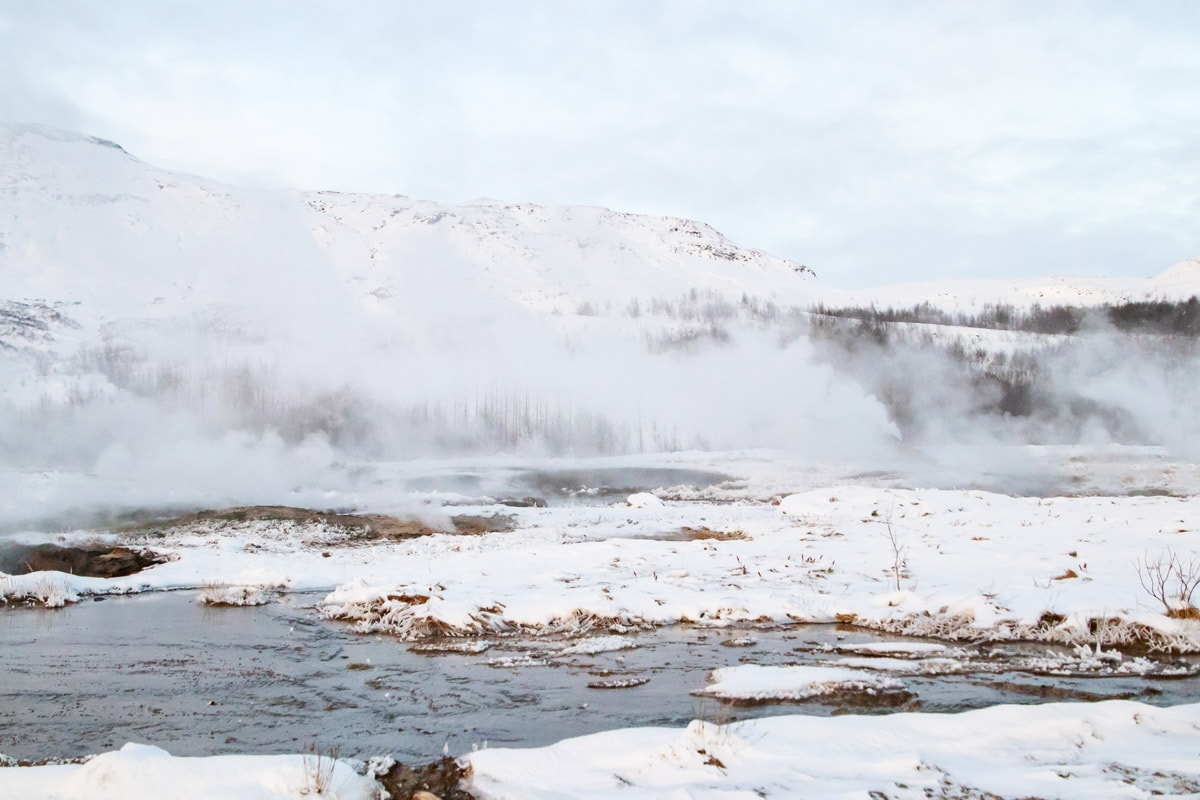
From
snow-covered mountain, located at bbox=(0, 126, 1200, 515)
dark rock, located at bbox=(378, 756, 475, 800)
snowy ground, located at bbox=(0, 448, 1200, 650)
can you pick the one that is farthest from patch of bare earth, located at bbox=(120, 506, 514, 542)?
dark rock, located at bbox=(378, 756, 475, 800)

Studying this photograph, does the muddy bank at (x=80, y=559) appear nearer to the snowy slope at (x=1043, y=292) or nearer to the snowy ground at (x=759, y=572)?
the snowy ground at (x=759, y=572)

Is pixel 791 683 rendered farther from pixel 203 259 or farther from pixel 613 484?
pixel 203 259

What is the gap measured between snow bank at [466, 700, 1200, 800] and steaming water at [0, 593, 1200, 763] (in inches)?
33.0

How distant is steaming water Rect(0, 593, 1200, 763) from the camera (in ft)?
23.1

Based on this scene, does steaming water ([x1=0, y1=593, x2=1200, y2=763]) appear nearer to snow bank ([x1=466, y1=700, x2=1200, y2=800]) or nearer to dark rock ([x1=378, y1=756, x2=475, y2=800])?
dark rock ([x1=378, y1=756, x2=475, y2=800])

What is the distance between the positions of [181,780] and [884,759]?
4.61 m

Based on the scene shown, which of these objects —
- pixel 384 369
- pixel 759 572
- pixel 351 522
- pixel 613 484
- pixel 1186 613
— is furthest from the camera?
pixel 384 369

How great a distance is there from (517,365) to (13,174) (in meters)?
142

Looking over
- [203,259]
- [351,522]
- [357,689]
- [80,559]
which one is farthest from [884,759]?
[203,259]

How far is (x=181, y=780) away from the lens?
5117 millimetres

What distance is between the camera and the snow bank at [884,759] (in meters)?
5.18

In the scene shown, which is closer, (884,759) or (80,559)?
(884,759)

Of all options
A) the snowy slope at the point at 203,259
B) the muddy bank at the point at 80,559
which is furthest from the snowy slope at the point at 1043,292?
the muddy bank at the point at 80,559

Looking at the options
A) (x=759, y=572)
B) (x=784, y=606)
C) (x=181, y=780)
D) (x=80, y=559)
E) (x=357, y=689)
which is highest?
(x=181, y=780)
